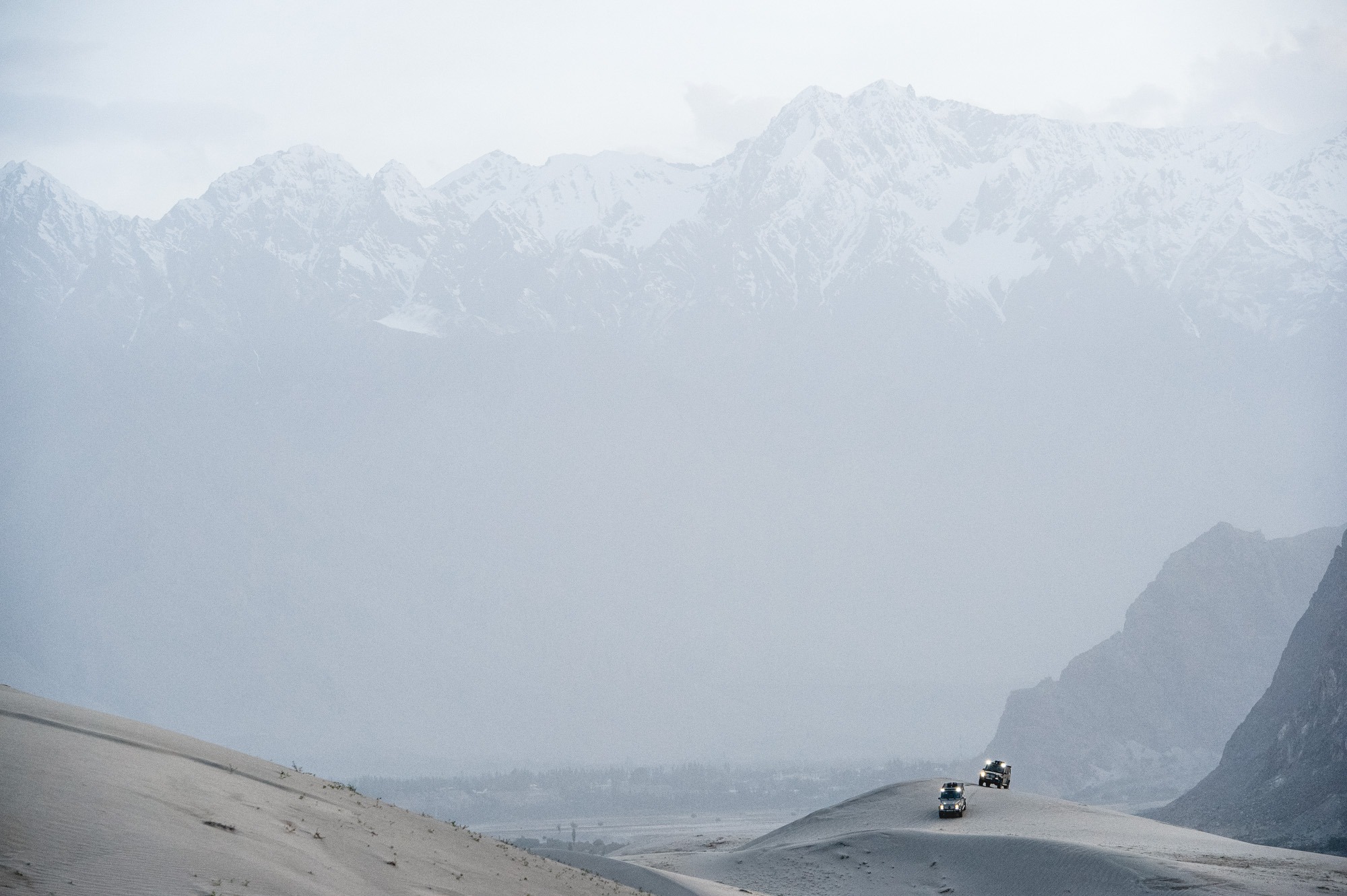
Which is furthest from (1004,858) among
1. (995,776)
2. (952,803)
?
(995,776)

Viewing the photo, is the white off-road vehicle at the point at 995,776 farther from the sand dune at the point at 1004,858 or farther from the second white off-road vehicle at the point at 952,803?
the second white off-road vehicle at the point at 952,803

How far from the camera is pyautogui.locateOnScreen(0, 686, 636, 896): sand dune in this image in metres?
21.6

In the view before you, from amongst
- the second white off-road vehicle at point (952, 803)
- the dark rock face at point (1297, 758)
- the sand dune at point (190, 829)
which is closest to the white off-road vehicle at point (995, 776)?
the second white off-road vehicle at point (952, 803)

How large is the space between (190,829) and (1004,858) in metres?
37.5

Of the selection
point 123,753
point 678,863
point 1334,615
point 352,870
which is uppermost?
point 1334,615

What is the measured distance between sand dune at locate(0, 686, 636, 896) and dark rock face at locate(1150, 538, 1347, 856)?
88405 mm

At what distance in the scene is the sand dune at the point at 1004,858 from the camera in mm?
47156

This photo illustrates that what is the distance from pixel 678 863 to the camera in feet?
217

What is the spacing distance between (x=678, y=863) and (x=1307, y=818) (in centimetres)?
6777

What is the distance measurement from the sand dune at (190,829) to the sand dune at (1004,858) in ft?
69.7

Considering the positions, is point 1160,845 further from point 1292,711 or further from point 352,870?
point 1292,711

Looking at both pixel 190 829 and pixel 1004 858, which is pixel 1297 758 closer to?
pixel 1004 858

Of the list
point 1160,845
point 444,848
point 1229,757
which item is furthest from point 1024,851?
point 1229,757

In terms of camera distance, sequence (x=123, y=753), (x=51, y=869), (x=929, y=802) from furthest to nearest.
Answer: (x=929, y=802), (x=123, y=753), (x=51, y=869)
